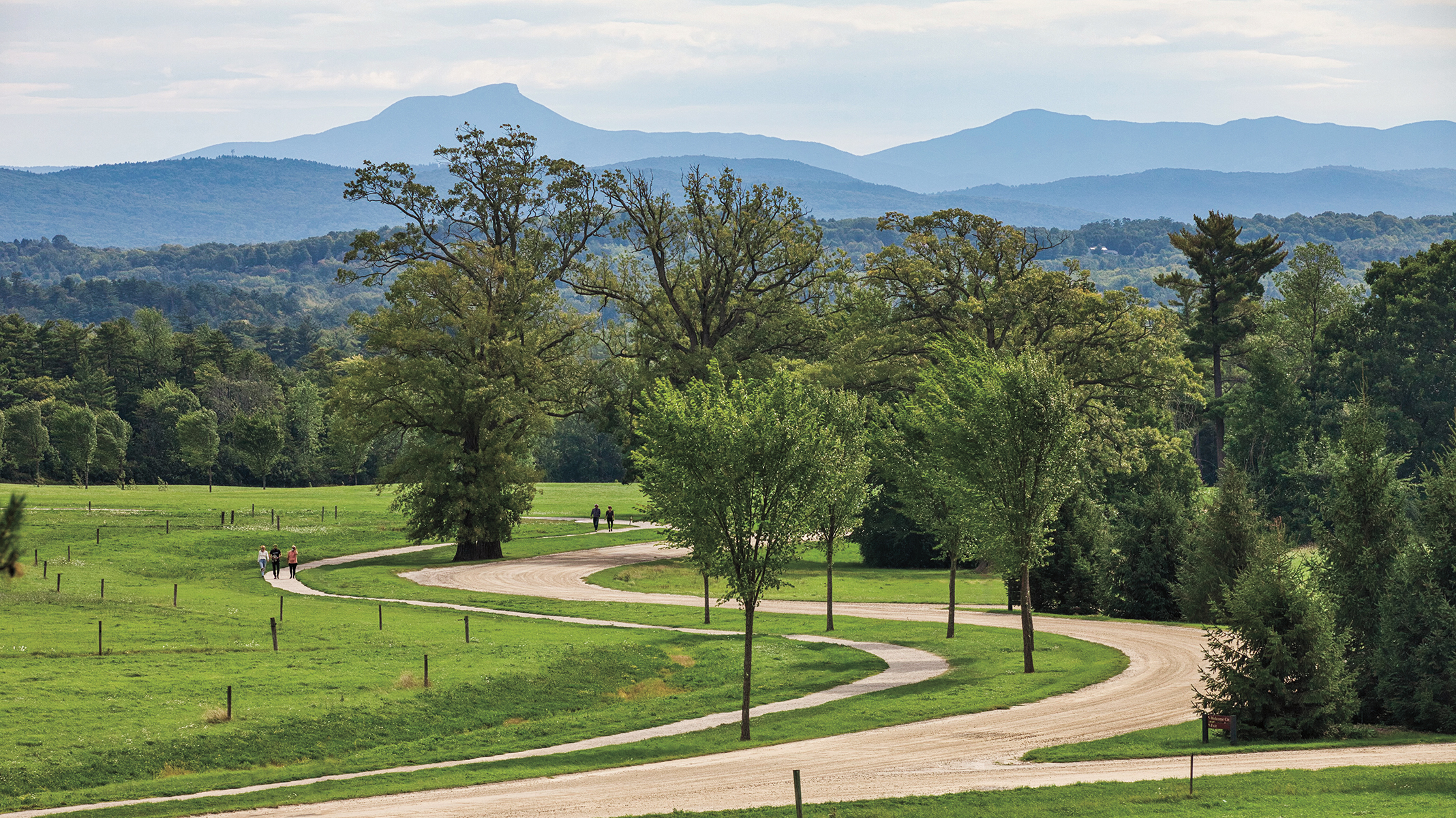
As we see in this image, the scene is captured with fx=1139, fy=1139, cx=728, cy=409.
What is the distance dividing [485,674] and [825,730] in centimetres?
1133

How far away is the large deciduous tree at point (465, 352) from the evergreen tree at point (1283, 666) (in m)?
42.5

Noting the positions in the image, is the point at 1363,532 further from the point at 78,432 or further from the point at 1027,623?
the point at 78,432

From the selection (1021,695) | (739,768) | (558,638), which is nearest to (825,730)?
(739,768)

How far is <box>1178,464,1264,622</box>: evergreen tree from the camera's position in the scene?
4534cm

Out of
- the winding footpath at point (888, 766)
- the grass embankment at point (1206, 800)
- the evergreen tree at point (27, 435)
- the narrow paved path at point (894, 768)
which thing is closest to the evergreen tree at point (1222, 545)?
the winding footpath at point (888, 766)

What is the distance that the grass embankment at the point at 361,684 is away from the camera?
25.8 metres

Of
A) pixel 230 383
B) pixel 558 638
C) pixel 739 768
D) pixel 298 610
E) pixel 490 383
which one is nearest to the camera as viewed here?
pixel 739 768

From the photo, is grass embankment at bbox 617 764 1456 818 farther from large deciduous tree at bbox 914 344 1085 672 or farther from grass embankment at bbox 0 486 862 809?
large deciduous tree at bbox 914 344 1085 672

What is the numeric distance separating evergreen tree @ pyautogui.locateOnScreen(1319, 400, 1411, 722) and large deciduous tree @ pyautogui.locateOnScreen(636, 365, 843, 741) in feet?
48.3

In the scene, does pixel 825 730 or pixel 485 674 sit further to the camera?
pixel 485 674

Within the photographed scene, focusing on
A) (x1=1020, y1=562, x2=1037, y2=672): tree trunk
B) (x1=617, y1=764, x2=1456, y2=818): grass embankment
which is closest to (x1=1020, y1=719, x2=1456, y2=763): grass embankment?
(x1=617, y1=764, x2=1456, y2=818): grass embankment

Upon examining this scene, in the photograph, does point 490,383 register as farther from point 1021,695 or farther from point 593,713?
point 1021,695

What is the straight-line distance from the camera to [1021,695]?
32.2 m

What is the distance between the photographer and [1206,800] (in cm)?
2119
